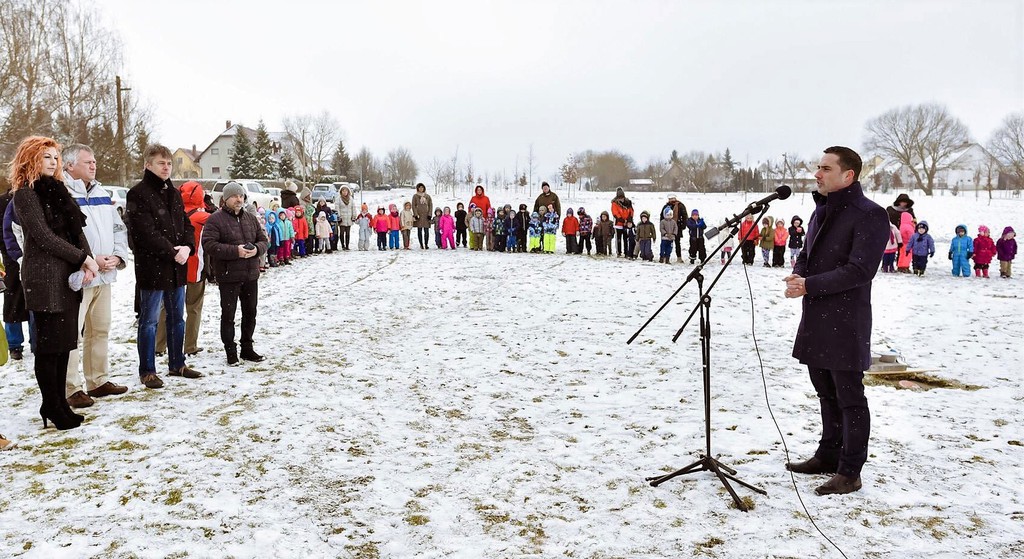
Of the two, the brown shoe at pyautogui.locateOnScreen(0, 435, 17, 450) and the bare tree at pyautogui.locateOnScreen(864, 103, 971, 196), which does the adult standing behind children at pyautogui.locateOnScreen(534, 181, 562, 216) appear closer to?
the brown shoe at pyautogui.locateOnScreen(0, 435, 17, 450)

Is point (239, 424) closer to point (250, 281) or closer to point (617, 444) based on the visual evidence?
point (250, 281)

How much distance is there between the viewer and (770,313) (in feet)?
32.8

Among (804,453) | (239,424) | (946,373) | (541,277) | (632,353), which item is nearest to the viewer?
(804,453)

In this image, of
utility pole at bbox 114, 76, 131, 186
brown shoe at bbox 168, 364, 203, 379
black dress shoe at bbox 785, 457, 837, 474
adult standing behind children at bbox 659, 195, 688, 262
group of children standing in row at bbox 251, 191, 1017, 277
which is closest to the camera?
black dress shoe at bbox 785, 457, 837, 474

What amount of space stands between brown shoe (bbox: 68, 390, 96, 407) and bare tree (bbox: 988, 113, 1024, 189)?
63.9 metres

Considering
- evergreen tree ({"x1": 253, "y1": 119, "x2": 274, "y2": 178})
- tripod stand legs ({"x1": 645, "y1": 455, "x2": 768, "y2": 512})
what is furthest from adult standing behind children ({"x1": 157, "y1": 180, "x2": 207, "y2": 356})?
evergreen tree ({"x1": 253, "y1": 119, "x2": 274, "y2": 178})

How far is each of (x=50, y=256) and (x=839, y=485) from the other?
5.36 metres

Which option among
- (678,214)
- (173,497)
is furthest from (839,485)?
(678,214)

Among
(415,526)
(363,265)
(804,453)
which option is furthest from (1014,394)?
(363,265)

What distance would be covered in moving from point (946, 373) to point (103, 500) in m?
7.44

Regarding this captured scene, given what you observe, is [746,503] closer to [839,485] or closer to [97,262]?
[839,485]

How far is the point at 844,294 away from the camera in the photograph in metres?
3.82

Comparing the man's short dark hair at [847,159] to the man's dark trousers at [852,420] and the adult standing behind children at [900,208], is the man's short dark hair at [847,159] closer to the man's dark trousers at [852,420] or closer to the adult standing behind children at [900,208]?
the man's dark trousers at [852,420]

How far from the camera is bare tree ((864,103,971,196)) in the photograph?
6412 cm
